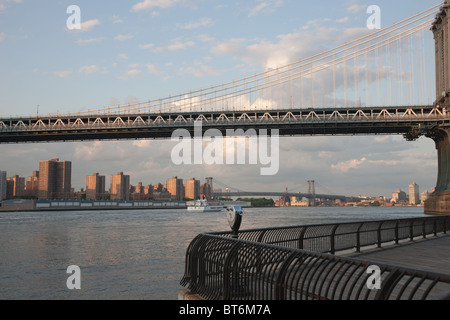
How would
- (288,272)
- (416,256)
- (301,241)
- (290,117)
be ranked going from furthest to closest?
(290,117), (416,256), (301,241), (288,272)

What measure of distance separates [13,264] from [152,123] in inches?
2193

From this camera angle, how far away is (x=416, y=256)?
12664mm

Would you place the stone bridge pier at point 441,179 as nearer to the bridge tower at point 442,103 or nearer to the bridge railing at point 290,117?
the bridge tower at point 442,103

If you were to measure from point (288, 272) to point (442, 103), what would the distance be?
65324mm

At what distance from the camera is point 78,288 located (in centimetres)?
1234

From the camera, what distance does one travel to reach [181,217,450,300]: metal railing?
14.8 feet

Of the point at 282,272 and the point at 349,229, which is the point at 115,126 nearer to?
the point at 349,229

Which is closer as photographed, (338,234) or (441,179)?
(338,234)

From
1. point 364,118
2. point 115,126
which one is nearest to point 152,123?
point 115,126

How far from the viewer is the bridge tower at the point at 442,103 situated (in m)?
56.4

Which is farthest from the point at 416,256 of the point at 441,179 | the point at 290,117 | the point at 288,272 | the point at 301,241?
the point at 290,117

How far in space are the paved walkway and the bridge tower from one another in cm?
4223

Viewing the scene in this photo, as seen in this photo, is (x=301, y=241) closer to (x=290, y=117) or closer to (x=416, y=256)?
(x=416, y=256)
